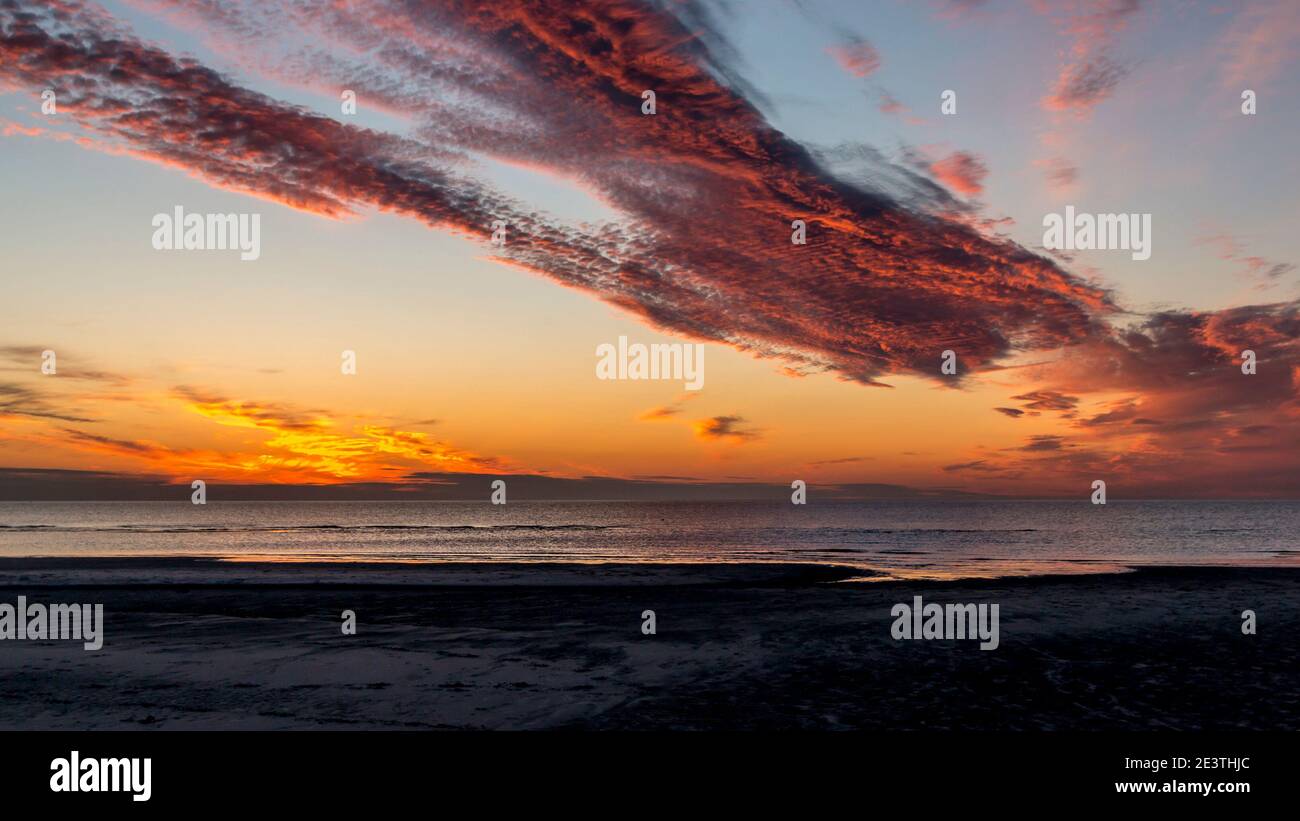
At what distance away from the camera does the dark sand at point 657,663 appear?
43.7ft

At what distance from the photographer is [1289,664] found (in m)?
17.5

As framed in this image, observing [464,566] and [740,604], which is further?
[464,566]

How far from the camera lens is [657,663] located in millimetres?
17500

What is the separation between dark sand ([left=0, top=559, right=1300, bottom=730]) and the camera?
13.3m
